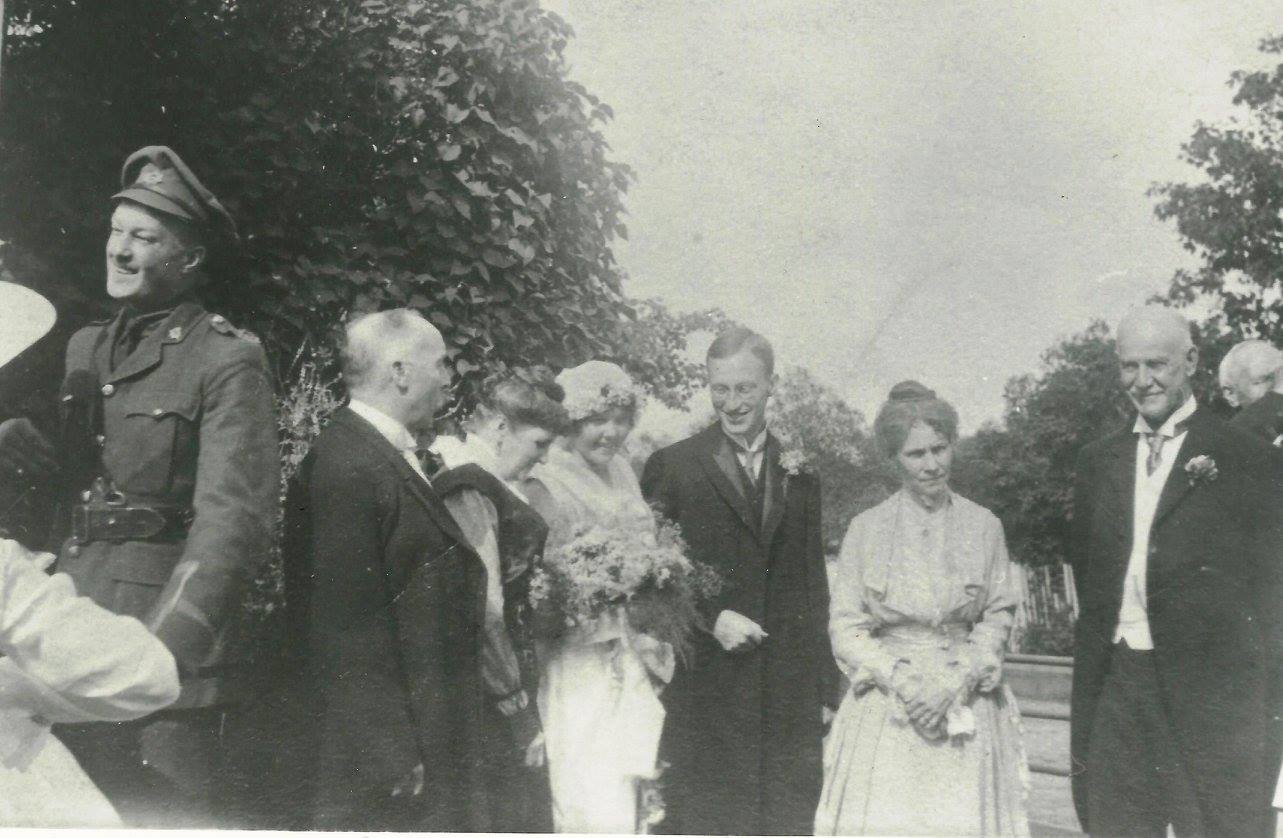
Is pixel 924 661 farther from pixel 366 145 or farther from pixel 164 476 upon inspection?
pixel 366 145

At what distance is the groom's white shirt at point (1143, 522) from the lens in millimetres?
3439

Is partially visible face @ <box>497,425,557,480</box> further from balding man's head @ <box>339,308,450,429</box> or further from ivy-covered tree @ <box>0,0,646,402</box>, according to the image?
ivy-covered tree @ <box>0,0,646,402</box>

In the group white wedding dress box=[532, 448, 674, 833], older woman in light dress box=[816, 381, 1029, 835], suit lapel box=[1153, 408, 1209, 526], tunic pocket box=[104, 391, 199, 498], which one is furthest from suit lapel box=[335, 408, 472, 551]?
suit lapel box=[1153, 408, 1209, 526]

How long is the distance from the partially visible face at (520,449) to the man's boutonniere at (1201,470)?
1.94 metres

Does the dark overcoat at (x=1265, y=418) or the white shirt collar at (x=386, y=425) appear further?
the dark overcoat at (x=1265, y=418)

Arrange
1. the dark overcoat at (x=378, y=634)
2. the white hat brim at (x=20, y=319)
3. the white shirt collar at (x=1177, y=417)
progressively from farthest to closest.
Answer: the white shirt collar at (x=1177, y=417), the white hat brim at (x=20, y=319), the dark overcoat at (x=378, y=634)

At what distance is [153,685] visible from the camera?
2338 millimetres

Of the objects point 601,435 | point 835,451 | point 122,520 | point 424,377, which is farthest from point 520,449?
point 122,520

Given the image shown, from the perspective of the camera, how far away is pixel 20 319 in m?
2.94

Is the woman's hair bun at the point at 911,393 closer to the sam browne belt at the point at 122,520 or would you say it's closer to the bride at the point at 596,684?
the bride at the point at 596,684

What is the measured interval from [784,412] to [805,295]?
0.45 metres

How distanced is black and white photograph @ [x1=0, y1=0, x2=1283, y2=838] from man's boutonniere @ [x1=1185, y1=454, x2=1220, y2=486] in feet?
0.09

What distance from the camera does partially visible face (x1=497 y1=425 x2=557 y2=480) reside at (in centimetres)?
350

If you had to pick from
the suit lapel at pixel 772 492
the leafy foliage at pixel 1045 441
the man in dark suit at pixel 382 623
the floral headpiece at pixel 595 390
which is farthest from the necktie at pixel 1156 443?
the man in dark suit at pixel 382 623
